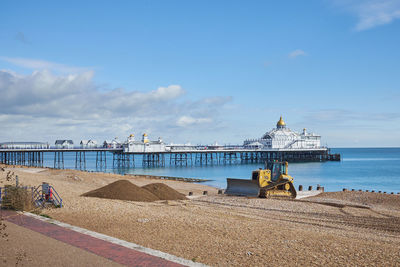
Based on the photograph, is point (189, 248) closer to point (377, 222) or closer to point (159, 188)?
point (377, 222)

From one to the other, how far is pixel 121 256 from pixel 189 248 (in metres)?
1.51

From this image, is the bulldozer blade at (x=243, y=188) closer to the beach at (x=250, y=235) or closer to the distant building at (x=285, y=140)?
the beach at (x=250, y=235)

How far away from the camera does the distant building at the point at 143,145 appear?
72250 millimetres

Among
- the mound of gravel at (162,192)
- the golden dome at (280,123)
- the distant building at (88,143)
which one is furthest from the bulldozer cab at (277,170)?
the golden dome at (280,123)

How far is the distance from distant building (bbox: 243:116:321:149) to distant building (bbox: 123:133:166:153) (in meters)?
29.1

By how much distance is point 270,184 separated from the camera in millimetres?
21703

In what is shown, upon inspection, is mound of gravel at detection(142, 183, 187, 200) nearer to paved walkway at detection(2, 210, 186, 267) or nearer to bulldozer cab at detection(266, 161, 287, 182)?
bulldozer cab at detection(266, 161, 287, 182)

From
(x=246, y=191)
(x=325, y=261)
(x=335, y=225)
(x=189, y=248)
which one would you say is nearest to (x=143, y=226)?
(x=189, y=248)

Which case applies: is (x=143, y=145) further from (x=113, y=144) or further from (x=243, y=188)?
(x=243, y=188)

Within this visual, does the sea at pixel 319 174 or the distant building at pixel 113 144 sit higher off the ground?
the distant building at pixel 113 144

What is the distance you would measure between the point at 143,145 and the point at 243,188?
5301 centimetres

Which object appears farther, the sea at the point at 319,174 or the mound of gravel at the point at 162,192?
the sea at the point at 319,174

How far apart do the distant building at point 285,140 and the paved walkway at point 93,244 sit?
3481 inches

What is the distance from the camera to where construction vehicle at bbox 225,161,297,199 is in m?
21.5
